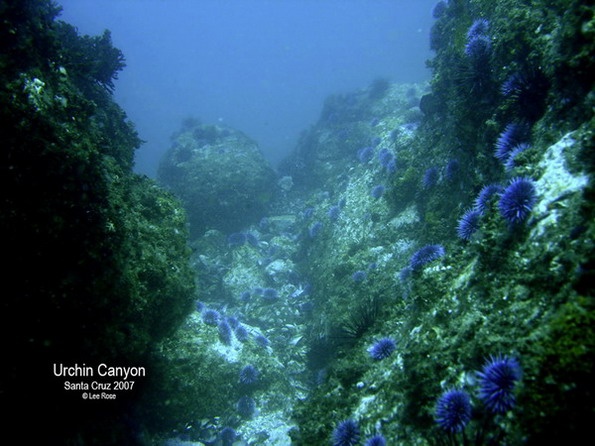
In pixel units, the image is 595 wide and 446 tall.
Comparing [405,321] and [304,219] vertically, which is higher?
[304,219]

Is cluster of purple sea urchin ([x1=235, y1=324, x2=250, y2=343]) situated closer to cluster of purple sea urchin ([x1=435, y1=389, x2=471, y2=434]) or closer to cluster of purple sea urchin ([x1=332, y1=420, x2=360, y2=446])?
cluster of purple sea urchin ([x1=332, y1=420, x2=360, y2=446])

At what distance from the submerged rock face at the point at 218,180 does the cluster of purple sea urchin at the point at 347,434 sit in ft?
44.5

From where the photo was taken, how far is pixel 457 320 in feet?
12.4

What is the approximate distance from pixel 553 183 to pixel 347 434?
342 cm

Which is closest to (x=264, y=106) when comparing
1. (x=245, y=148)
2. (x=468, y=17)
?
(x=245, y=148)

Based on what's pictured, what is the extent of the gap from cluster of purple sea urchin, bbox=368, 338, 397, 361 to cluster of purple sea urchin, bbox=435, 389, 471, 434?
157cm

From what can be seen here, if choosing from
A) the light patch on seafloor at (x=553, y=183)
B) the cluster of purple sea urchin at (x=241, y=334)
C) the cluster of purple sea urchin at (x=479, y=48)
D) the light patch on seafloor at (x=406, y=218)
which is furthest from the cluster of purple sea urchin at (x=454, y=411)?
the cluster of purple sea urchin at (x=241, y=334)

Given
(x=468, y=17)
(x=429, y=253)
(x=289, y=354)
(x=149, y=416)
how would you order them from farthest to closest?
(x=289, y=354), (x=468, y=17), (x=149, y=416), (x=429, y=253)

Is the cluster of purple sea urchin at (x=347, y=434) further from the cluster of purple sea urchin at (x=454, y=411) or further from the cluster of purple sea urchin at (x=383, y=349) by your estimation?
the cluster of purple sea urchin at (x=454, y=411)

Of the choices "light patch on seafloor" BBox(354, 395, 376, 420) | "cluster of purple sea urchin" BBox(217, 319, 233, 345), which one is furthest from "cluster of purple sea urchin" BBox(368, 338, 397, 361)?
"cluster of purple sea urchin" BBox(217, 319, 233, 345)

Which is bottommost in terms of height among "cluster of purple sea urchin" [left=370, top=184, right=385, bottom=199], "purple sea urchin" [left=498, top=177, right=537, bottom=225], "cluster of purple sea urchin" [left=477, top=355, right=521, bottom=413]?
"cluster of purple sea urchin" [left=477, top=355, right=521, bottom=413]

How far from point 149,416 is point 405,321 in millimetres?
5982

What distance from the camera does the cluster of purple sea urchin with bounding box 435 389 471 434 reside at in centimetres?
290

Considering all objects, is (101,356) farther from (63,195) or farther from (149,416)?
(149,416)
